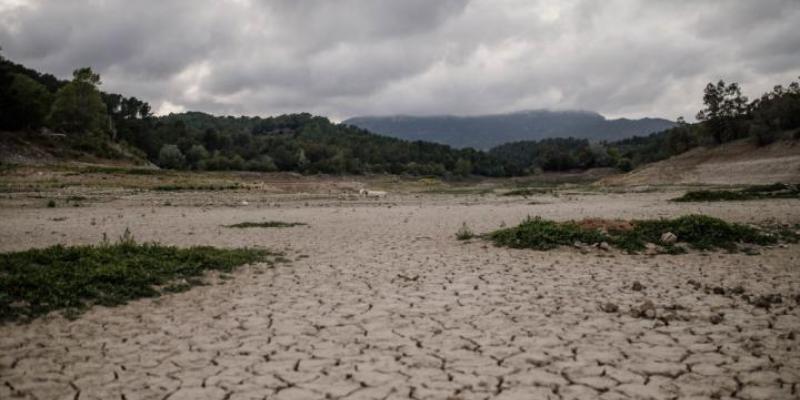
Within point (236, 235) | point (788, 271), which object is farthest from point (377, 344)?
point (236, 235)

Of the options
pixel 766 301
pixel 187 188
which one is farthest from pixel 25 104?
Answer: pixel 766 301

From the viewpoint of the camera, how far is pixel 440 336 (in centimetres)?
604

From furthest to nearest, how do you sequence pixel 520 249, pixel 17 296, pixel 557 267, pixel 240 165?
1. pixel 240 165
2. pixel 520 249
3. pixel 557 267
4. pixel 17 296

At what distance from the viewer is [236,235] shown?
15.6 metres

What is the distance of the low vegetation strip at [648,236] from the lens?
12.3 m

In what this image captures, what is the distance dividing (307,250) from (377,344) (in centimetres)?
717

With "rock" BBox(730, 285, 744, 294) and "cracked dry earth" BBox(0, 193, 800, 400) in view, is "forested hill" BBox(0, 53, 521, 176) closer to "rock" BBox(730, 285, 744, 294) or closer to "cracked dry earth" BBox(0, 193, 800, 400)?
"cracked dry earth" BBox(0, 193, 800, 400)

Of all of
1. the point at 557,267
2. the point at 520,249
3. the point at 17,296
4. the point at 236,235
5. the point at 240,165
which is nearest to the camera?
the point at 17,296

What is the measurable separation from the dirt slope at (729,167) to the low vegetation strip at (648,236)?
45.2 m

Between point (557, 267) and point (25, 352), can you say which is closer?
point (25, 352)

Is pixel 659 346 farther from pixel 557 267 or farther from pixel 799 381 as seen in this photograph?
pixel 557 267

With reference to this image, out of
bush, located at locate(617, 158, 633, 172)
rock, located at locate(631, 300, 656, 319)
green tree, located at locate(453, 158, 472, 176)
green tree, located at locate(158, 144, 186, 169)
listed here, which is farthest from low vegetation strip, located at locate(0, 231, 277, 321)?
green tree, located at locate(453, 158, 472, 176)

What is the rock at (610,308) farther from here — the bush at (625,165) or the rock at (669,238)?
the bush at (625,165)

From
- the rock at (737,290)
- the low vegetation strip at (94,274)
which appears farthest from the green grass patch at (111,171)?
the rock at (737,290)
